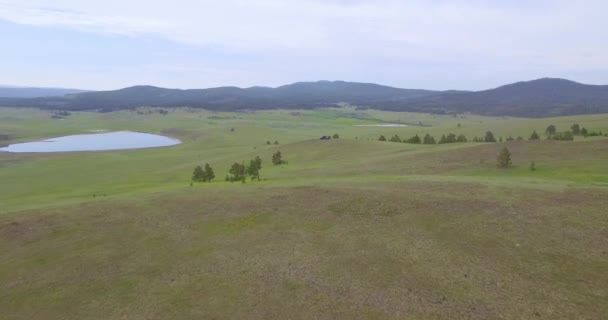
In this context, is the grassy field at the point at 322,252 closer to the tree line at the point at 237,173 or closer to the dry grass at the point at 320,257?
the dry grass at the point at 320,257

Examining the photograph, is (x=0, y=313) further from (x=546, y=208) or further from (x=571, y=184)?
(x=571, y=184)

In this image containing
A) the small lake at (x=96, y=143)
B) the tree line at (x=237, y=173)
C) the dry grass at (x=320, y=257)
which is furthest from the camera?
the small lake at (x=96, y=143)

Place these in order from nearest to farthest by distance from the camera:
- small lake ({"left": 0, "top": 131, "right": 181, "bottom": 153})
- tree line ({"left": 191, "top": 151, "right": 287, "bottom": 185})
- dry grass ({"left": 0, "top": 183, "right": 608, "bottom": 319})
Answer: dry grass ({"left": 0, "top": 183, "right": 608, "bottom": 319}) < tree line ({"left": 191, "top": 151, "right": 287, "bottom": 185}) < small lake ({"left": 0, "top": 131, "right": 181, "bottom": 153})

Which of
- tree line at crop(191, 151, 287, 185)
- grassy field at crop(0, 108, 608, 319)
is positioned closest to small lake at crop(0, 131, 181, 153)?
tree line at crop(191, 151, 287, 185)

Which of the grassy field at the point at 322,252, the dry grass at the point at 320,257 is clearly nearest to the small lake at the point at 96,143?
the grassy field at the point at 322,252

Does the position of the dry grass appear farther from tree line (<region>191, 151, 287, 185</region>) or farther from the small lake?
the small lake

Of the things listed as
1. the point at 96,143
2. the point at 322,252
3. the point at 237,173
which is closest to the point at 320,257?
the point at 322,252

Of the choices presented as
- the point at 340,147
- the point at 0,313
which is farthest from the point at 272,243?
the point at 340,147

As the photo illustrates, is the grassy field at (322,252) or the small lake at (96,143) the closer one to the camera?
the grassy field at (322,252)
